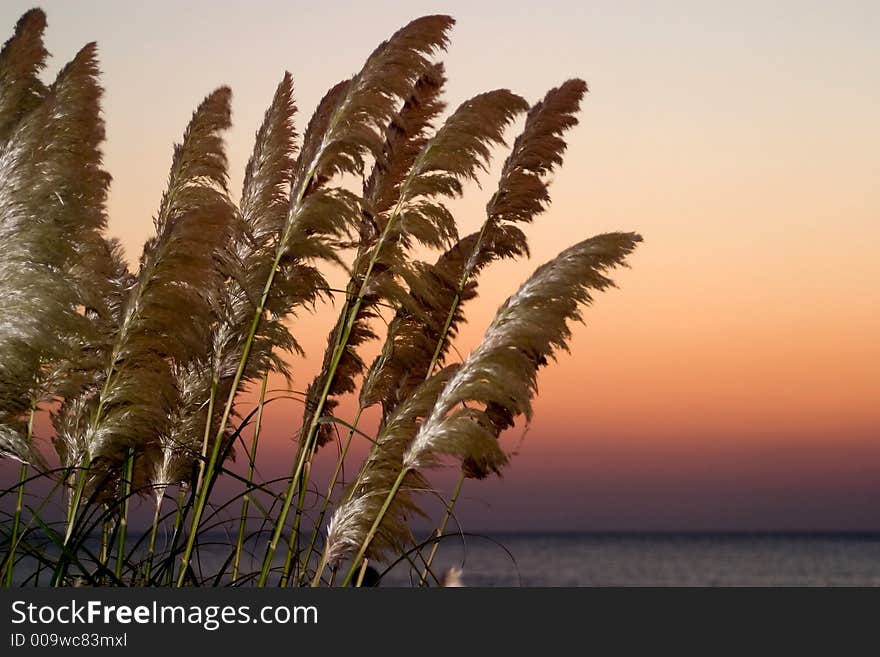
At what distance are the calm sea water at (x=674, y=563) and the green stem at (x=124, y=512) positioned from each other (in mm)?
27273

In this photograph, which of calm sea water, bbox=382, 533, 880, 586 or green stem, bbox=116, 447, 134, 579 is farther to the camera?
calm sea water, bbox=382, 533, 880, 586

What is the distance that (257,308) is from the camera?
481 centimetres

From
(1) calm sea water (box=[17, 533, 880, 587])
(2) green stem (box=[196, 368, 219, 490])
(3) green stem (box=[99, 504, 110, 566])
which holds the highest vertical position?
(1) calm sea water (box=[17, 533, 880, 587])

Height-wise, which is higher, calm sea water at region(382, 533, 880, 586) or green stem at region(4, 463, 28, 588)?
calm sea water at region(382, 533, 880, 586)

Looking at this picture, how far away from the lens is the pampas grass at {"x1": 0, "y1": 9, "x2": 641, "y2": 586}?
4461mm

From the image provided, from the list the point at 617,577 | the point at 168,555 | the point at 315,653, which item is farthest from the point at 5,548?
the point at 617,577

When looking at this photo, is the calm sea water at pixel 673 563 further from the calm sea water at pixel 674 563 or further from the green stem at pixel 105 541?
the green stem at pixel 105 541

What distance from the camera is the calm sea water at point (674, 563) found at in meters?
A: 39.1

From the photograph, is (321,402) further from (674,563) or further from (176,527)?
(674,563)

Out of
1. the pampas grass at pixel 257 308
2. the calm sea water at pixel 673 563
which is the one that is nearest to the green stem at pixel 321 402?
the pampas grass at pixel 257 308

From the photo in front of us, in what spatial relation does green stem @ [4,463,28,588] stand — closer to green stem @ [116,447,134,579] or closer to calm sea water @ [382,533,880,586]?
green stem @ [116,447,134,579]

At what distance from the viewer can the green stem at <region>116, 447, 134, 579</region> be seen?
4871 mm

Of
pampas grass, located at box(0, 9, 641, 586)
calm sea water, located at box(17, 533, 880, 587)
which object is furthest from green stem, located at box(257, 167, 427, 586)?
calm sea water, located at box(17, 533, 880, 587)

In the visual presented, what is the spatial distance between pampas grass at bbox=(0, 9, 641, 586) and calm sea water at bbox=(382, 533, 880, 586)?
27188mm
